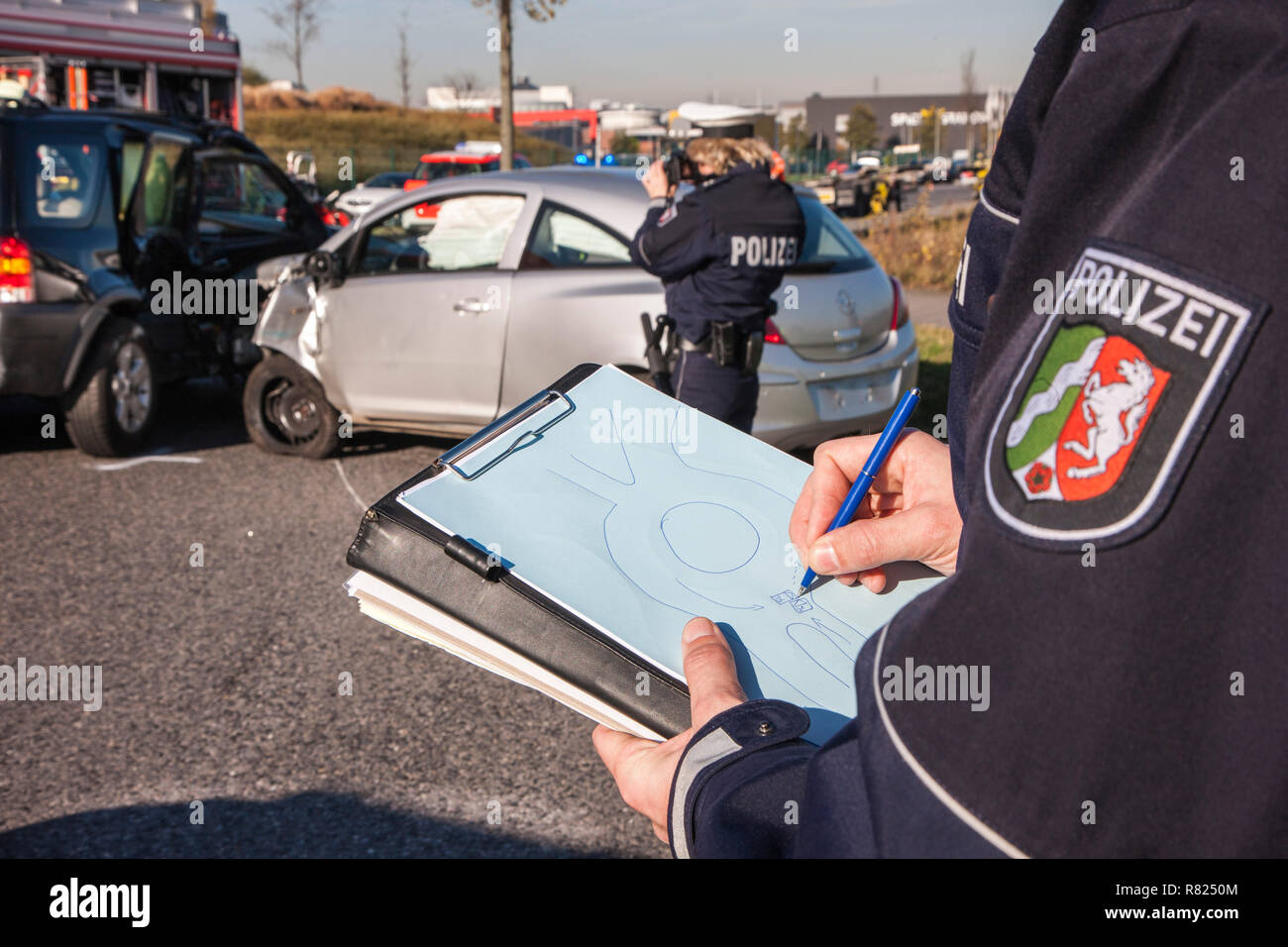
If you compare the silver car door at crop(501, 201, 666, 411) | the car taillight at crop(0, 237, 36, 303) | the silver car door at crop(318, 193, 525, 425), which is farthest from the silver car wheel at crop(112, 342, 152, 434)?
the silver car door at crop(501, 201, 666, 411)

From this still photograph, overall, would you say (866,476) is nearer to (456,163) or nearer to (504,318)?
(504,318)

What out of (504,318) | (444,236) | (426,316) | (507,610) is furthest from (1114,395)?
(444,236)

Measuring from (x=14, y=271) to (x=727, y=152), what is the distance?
12.8 feet

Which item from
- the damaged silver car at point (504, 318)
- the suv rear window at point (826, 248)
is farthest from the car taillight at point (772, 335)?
the suv rear window at point (826, 248)

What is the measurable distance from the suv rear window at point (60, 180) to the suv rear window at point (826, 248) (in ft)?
13.5

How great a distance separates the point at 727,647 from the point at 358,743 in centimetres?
254

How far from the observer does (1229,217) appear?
0.55 m

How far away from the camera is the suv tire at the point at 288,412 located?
6.56 metres

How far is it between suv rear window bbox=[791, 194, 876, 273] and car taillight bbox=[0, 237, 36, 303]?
4122 mm

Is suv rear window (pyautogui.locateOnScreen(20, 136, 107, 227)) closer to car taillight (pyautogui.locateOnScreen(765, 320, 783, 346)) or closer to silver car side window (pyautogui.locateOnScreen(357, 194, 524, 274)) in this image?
silver car side window (pyautogui.locateOnScreen(357, 194, 524, 274))
